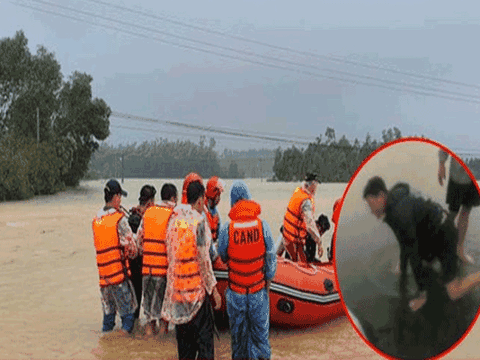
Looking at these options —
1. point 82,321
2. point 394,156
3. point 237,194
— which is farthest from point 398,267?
point 82,321

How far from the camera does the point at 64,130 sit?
3894cm

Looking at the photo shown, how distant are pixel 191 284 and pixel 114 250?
174 centimetres

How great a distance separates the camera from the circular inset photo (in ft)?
4.36

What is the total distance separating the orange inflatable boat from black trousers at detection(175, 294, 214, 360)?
1432mm

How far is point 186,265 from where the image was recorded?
4027 millimetres

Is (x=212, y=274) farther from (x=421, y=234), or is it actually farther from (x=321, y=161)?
(x=321, y=161)

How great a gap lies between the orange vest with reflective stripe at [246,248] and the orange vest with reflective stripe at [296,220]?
310 cm

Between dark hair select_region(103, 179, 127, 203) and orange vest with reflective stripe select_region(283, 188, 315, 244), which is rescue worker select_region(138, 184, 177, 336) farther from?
orange vest with reflective stripe select_region(283, 188, 315, 244)

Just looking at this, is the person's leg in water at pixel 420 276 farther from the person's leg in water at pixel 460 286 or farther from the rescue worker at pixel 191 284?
the rescue worker at pixel 191 284

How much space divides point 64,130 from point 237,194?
122ft

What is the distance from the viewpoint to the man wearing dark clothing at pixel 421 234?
1.33 meters

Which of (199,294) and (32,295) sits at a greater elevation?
(199,294)

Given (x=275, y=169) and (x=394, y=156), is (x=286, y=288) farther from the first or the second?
(x=275, y=169)

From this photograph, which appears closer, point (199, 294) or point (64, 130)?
point (199, 294)
